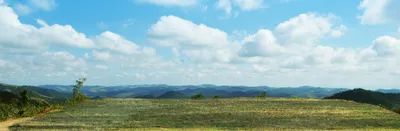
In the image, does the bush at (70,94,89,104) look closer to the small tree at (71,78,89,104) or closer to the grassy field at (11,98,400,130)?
the small tree at (71,78,89,104)

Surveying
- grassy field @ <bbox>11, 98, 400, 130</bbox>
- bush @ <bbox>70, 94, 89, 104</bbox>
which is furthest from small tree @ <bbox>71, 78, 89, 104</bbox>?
grassy field @ <bbox>11, 98, 400, 130</bbox>

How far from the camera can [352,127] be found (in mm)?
50094

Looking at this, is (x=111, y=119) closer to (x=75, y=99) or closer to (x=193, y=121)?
(x=193, y=121)

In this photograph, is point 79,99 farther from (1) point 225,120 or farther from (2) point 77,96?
(1) point 225,120

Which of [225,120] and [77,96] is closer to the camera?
[225,120]

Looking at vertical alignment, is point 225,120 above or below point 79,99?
below

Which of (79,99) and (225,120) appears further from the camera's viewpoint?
(79,99)

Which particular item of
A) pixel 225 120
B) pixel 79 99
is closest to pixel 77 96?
pixel 79 99

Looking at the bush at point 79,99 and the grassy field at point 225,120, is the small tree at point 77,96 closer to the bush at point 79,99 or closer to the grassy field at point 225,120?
the bush at point 79,99

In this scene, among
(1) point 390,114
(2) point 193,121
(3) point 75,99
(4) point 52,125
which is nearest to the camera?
(4) point 52,125

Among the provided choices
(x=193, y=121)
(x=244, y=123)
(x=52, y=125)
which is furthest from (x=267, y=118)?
(x=52, y=125)

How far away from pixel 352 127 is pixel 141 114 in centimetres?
3499

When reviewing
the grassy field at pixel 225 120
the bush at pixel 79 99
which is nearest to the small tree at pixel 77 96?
the bush at pixel 79 99

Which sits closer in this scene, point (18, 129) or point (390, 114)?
point (18, 129)
